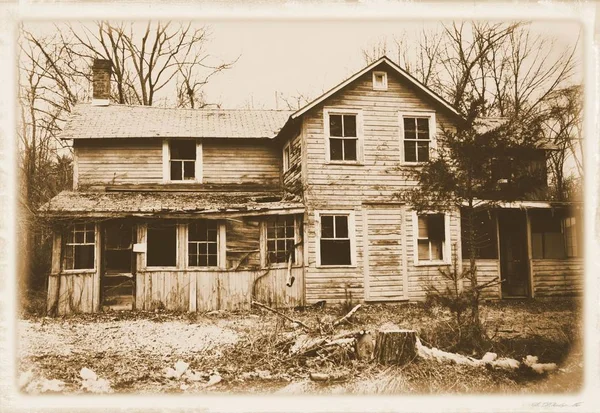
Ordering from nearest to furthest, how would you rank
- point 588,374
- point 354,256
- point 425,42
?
point 588,374
point 425,42
point 354,256

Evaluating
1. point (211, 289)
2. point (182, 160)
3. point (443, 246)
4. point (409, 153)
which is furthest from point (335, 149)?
point (182, 160)

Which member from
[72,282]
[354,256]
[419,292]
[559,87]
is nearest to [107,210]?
[72,282]

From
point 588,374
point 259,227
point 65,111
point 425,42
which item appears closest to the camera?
point 588,374

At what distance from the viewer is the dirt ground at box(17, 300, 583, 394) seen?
24.3 ft

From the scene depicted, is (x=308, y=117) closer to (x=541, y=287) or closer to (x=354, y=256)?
(x=354, y=256)

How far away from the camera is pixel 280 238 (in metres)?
13.5

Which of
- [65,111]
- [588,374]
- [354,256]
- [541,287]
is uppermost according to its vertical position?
[65,111]

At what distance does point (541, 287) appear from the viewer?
40.7ft

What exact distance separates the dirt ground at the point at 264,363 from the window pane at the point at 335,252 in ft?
9.53

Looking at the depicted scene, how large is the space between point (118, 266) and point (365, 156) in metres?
6.77

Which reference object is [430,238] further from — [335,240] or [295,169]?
[295,169]

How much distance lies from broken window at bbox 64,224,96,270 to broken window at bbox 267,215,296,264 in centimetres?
435

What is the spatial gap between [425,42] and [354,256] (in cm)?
517

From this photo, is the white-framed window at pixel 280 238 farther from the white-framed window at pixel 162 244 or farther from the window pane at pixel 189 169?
the window pane at pixel 189 169
